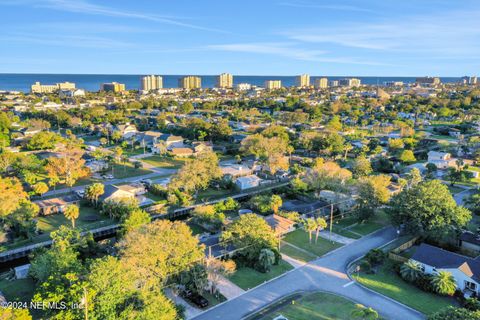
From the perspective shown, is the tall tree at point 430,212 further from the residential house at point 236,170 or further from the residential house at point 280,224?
the residential house at point 236,170

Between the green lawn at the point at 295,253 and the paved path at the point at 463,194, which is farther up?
the paved path at the point at 463,194

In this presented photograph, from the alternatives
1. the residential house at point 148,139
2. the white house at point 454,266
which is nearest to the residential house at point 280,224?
the white house at point 454,266

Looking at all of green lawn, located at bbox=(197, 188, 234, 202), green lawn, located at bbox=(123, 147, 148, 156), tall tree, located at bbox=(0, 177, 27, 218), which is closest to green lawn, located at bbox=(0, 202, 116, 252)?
tall tree, located at bbox=(0, 177, 27, 218)

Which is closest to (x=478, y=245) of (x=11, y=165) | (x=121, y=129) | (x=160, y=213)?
(x=160, y=213)

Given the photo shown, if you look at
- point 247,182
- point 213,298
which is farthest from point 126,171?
point 213,298

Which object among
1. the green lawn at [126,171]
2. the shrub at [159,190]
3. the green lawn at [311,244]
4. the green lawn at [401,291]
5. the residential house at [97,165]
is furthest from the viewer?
the residential house at [97,165]

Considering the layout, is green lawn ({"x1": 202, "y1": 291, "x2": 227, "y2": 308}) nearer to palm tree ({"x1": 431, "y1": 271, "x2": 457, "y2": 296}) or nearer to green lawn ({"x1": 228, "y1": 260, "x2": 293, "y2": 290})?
green lawn ({"x1": 228, "y1": 260, "x2": 293, "y2": 290})
